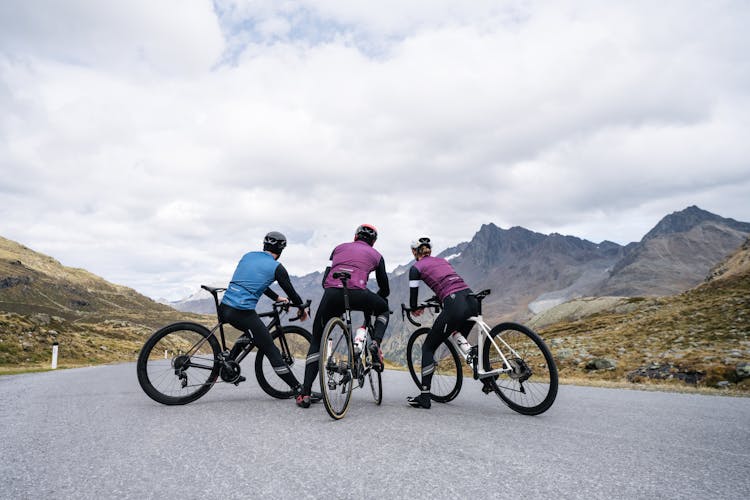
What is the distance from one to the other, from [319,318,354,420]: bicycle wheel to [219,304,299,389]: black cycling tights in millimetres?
979

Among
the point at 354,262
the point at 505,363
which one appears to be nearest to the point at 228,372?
the point at 354,262

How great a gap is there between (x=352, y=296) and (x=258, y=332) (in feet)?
5.27

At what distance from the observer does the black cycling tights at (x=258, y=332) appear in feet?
21.9

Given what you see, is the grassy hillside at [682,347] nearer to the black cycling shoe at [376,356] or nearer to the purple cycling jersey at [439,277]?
the purple cycling jersey at [439,277]

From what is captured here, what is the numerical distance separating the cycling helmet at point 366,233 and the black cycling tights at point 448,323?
1573mm

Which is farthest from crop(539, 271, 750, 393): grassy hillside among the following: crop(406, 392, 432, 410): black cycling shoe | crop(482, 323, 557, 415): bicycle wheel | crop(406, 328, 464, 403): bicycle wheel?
crop(406, 392, 432, 410): black cycling shoe

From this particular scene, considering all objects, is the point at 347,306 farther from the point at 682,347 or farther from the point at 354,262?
the point at 682,347

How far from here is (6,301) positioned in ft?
569

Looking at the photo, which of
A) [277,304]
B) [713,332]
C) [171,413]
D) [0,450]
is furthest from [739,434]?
[713,332]

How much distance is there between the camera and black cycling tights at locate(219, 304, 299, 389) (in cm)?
666

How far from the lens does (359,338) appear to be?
21.7 ft

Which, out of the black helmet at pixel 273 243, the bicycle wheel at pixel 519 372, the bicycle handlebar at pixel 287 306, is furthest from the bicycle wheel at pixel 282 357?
the bicycle wheel at pixel 519 372

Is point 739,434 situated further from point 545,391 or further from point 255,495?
point 255,495

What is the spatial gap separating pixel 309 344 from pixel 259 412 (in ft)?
3.98
